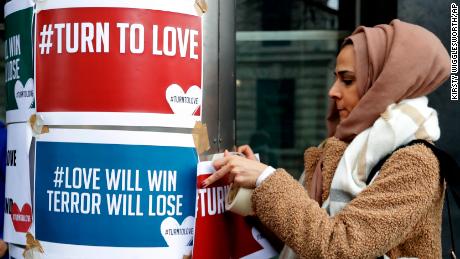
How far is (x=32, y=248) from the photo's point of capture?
1987 mm

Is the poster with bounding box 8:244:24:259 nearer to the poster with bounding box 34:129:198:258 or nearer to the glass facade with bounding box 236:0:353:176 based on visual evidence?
the poster with bounding box 34:129:198:258

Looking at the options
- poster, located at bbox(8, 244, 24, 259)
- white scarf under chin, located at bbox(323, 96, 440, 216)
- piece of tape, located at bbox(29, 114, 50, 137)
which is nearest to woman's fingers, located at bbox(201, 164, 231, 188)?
white scarf under chin, located at bbox(323, 96, 440, 216)

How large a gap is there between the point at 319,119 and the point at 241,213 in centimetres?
452

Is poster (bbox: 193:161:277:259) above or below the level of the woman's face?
below

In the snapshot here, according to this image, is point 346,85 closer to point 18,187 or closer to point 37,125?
point 37,125

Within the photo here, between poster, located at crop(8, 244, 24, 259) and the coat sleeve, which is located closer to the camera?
the coat sleeve

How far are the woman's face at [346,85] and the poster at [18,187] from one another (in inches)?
44.4

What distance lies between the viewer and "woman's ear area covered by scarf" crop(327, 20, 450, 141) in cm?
211

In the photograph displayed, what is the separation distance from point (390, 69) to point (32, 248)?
137 centimetres

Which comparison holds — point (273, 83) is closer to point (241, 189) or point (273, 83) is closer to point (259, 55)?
point (259, 55)

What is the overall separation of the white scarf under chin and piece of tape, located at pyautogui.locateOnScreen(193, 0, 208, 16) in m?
0.71

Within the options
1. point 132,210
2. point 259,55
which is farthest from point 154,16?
point 259,55

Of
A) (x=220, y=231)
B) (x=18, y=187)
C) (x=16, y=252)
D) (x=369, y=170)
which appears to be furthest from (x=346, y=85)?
(x=16, y=252)

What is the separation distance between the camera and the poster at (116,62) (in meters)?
1.85
